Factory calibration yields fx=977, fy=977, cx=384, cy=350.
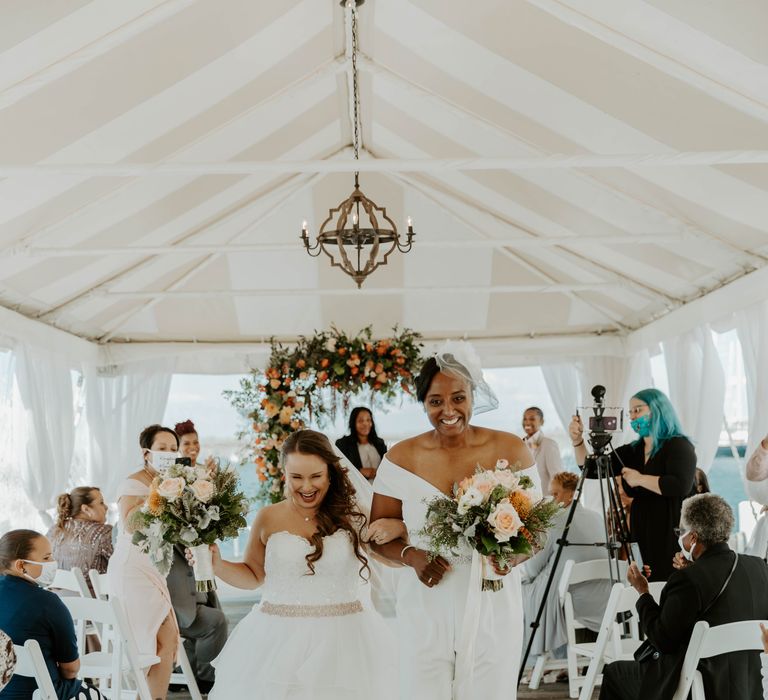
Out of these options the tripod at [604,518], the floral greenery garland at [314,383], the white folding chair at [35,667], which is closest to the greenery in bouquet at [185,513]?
the white folding chair at [35,667]

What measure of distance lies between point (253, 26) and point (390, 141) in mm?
2813

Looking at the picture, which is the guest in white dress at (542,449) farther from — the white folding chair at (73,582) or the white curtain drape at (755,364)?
the white folding chair at (73,582)

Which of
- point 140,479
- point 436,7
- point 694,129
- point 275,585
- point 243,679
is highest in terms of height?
point 436,7

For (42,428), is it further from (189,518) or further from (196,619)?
(189,518)

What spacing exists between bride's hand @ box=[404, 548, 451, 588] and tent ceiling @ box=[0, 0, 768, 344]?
3.06 metres

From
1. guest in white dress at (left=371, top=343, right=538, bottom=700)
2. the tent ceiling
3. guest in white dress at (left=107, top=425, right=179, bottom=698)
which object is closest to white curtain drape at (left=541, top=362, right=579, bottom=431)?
the tent ceiling

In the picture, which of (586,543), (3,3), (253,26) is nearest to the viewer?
(3,3)

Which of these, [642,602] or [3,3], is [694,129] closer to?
[642,602]

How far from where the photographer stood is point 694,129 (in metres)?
5.79

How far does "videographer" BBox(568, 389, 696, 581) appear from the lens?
16.5ft

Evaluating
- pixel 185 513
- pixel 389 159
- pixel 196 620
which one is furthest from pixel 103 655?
pixel 389 159

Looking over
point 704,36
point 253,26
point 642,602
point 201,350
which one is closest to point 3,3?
point 253,26

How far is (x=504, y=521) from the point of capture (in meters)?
2.70

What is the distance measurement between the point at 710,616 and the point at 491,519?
48.9 inches
